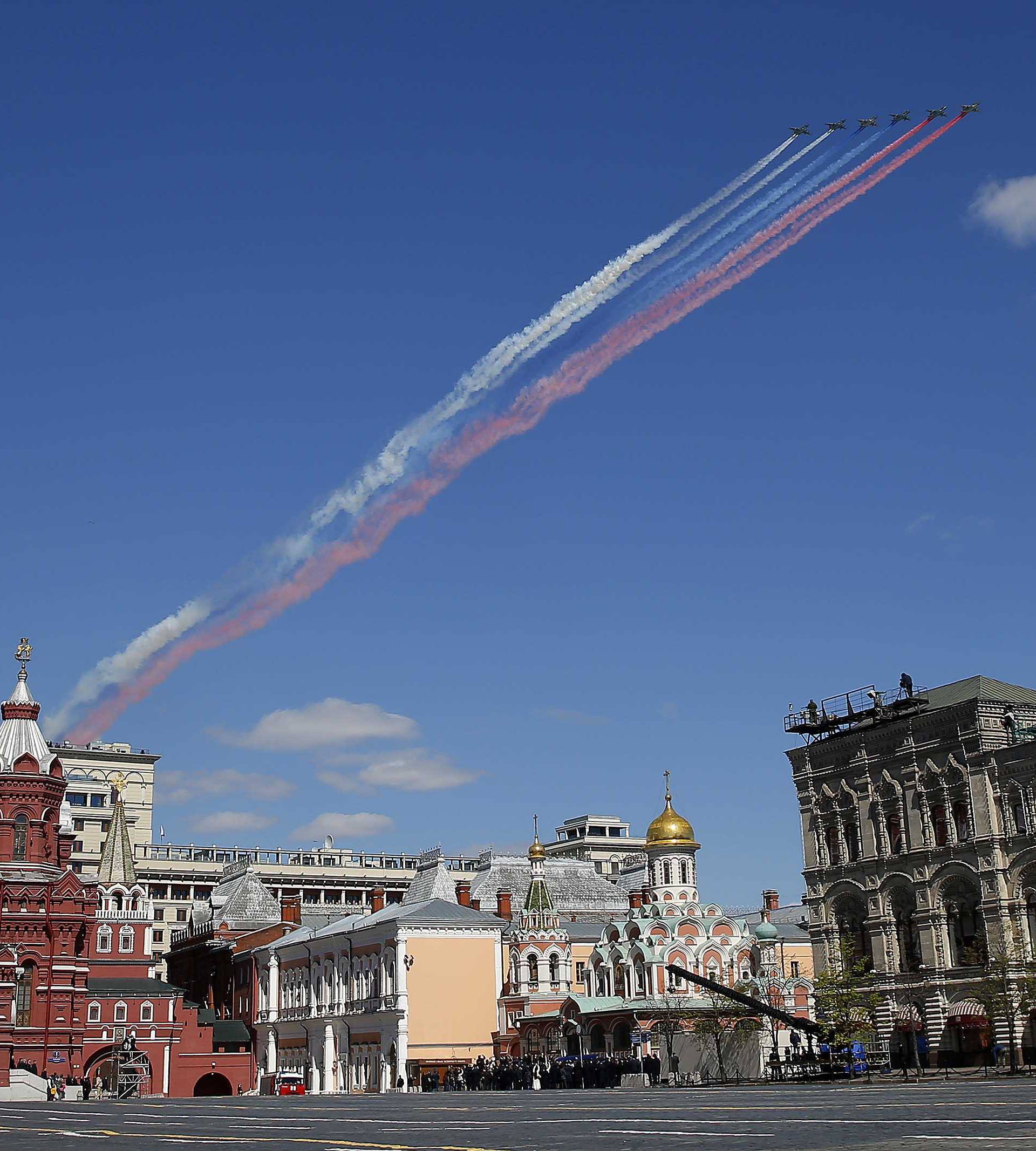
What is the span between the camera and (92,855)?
145m

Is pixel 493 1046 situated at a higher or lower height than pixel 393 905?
lower

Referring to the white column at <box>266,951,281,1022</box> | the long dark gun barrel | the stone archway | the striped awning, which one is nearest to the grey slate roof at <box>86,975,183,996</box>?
the stone archway

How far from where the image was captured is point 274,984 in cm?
10319

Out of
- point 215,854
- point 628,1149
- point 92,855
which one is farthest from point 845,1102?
point 215,854

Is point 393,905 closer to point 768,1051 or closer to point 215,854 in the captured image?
point 768,1051

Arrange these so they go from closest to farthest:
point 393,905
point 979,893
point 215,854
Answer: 1. point 979,893
2. point 393,905
3. point 215,854

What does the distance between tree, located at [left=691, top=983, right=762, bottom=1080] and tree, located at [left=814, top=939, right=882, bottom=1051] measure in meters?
3.23

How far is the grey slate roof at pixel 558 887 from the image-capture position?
107062mm

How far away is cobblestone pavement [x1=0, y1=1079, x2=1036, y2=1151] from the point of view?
64.7ft

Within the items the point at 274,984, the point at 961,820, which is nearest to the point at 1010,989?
the point at 961,820

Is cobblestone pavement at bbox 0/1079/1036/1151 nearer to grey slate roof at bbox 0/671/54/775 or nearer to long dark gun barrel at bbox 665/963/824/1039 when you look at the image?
long dark gun barrel at bbox 665/963/824/1039

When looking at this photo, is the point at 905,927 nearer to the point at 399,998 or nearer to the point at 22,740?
the point at 399,998

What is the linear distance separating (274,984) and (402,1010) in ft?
76.9

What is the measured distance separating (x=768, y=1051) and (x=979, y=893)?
622 inches
